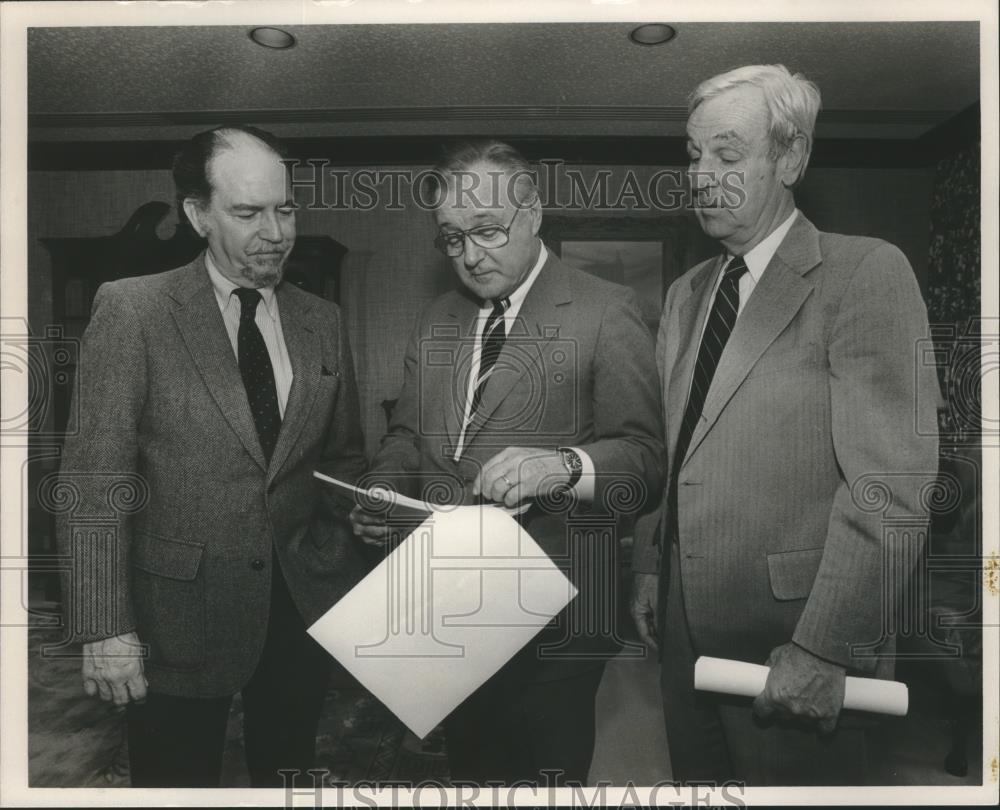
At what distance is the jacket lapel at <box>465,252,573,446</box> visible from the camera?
1644mm

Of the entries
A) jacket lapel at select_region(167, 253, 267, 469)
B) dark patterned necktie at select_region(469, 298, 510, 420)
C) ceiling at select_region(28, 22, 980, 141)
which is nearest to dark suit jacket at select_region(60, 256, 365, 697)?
jacket lapel at select_region(167, 253, 267, 469)

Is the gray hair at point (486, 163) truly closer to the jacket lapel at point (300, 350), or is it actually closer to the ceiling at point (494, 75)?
the ceiling at point (494, 75)

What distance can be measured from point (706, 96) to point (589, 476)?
2.62 ft

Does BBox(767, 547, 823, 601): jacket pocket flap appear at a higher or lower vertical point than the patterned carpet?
higher

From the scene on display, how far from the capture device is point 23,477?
1712mm

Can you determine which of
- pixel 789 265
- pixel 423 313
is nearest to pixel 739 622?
pixel 789 265

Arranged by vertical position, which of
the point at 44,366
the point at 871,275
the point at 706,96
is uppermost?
the point at 706,96

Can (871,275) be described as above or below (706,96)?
below

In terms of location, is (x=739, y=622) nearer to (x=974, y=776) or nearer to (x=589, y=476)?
(x=589, y=476)

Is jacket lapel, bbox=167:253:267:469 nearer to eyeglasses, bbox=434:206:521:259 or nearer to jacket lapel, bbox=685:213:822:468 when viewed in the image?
eyeglasses, bbox=434:206:521:259

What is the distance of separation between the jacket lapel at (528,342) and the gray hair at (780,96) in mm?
435

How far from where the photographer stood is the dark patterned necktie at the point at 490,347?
1646 millimetres

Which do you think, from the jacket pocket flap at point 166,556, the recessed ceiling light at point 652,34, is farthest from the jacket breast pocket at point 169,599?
the recessed ceiling light at point 652,34

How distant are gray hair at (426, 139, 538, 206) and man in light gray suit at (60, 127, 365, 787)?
12.2 inches
